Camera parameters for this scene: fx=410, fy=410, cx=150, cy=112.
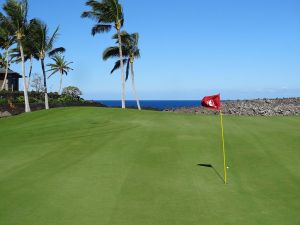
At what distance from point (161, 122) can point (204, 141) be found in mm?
6507

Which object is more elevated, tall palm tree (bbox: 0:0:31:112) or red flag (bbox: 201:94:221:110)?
tall palm tree (bbox: 0:0:31:112)

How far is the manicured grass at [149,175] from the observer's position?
971cm

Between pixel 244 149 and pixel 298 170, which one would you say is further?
pixel 244 149

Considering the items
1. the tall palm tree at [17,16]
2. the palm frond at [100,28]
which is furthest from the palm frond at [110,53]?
the tall palm tree at [17,16]

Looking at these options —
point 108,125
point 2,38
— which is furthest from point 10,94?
point 108,125

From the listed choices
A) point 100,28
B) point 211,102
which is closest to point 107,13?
point 100,28

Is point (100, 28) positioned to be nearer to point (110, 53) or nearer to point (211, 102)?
point (110, 53)

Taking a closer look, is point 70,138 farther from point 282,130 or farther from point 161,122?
point 282,130

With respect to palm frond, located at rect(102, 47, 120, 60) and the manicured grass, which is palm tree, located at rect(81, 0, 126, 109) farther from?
the manicured grass

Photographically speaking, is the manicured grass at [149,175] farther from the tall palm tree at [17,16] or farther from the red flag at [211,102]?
the tall palm tree at [17,16]

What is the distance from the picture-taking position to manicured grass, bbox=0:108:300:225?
971 cm

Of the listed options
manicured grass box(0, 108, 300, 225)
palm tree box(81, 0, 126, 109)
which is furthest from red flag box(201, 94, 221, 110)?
palm tree box(81, 0, 126, 109)

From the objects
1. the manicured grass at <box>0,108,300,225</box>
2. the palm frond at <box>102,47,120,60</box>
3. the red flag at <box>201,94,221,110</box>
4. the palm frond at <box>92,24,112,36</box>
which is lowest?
the manicured grass at <box>0,108,300,225</box>

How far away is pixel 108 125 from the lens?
24.2 m
